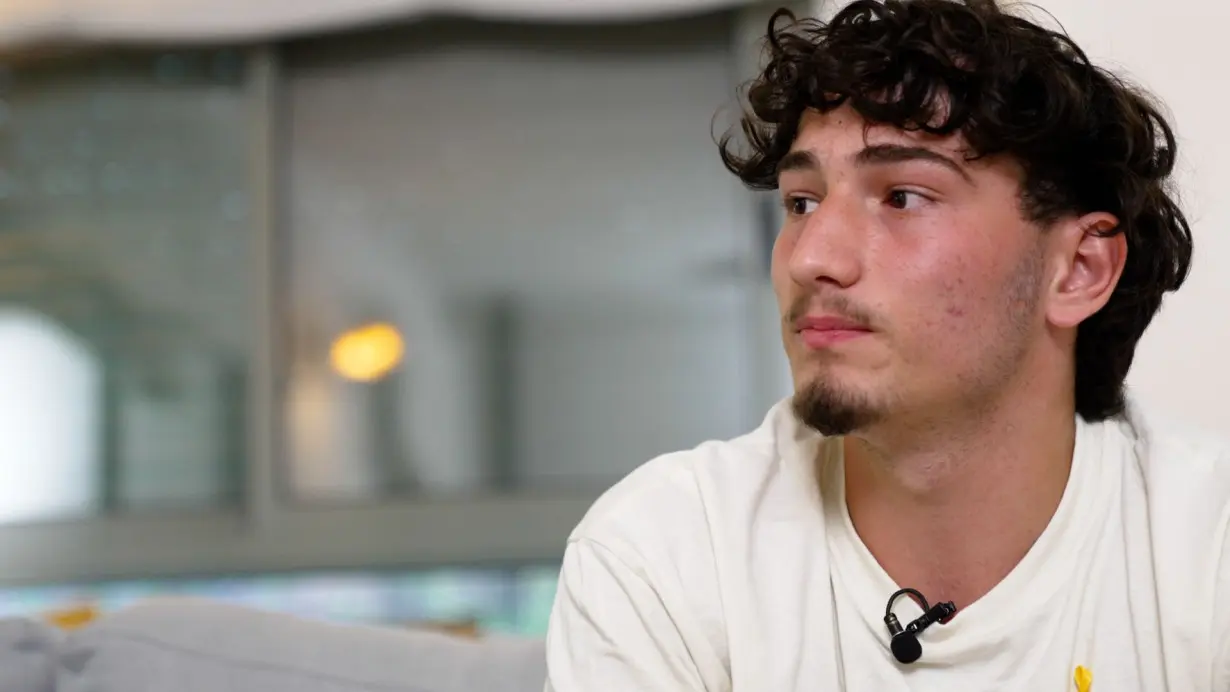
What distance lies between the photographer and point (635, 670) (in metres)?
1.25

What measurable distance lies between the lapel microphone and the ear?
0.34 meters

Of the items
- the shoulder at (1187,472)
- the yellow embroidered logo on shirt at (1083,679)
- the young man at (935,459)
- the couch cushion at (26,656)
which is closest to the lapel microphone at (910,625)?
the young man at (935,459)

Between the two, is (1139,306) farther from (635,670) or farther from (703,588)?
(635,670)

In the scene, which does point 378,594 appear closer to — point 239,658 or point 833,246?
point 239,658

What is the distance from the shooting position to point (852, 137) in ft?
4.39

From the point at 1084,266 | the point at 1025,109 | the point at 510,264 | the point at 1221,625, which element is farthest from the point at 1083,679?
the point at 510,264

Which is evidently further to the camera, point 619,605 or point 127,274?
point 127,274

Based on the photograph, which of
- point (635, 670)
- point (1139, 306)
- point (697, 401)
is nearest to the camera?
point (635, 670)

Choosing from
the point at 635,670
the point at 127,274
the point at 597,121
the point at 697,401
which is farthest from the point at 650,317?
the point at 635,670

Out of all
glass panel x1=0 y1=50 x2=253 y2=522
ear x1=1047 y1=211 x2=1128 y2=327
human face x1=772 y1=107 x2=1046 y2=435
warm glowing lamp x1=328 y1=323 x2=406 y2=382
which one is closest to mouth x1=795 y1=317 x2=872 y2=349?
human face x1=772 y1=107 x2=1046 y2=435

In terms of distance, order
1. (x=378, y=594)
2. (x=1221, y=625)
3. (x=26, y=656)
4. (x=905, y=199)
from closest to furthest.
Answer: (x=1221, y=625) < (x=905, y=199) < (x=26, y=656) < (x=378, y=594)

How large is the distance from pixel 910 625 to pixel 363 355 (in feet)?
5.60

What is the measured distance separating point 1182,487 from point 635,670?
1.87 ft

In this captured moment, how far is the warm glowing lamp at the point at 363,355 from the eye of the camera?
2756 millimetres
